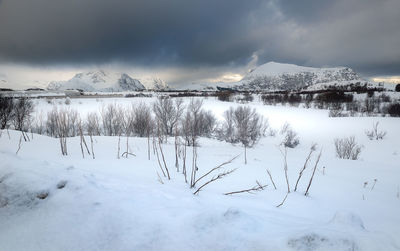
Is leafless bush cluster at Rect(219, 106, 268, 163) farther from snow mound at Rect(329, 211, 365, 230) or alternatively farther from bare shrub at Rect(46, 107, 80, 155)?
snow mound at Rect(329, 211, 365, 230)

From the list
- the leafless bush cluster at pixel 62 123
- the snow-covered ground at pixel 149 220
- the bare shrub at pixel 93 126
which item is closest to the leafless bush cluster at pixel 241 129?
the bare shrub at pixel 93 126

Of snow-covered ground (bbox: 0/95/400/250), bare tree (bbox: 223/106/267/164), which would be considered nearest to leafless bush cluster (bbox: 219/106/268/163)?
bare tree (bbox: 223/106/267/164)

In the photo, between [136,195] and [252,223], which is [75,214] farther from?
[252,223]

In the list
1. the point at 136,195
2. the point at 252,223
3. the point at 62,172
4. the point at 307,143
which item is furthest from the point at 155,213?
the point at 307,143

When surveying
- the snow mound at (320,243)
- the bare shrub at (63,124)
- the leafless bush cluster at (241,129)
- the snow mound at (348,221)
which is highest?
the bare shrub at (63,124)

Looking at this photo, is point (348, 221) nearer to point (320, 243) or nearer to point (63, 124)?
point (320, 243)

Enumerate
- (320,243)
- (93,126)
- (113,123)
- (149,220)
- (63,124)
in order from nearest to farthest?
(320,243), (149,220), (63,124), (93,126), (113,123)

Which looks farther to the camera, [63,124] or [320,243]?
[63,124]

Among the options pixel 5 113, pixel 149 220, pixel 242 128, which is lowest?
pixel 242 128

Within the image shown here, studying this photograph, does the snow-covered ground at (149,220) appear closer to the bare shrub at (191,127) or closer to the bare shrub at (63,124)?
the bare shrub at (191,127)

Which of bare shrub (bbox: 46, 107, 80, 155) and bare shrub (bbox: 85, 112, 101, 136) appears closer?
bare shrub (bbox: 46, 107, 80, 155)

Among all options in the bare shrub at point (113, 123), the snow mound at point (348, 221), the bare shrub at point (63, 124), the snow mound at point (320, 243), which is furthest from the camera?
the bare shrub at point (113, 123)

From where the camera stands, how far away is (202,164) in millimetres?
4324

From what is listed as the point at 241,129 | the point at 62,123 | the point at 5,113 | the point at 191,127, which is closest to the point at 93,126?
the point at 5,113
